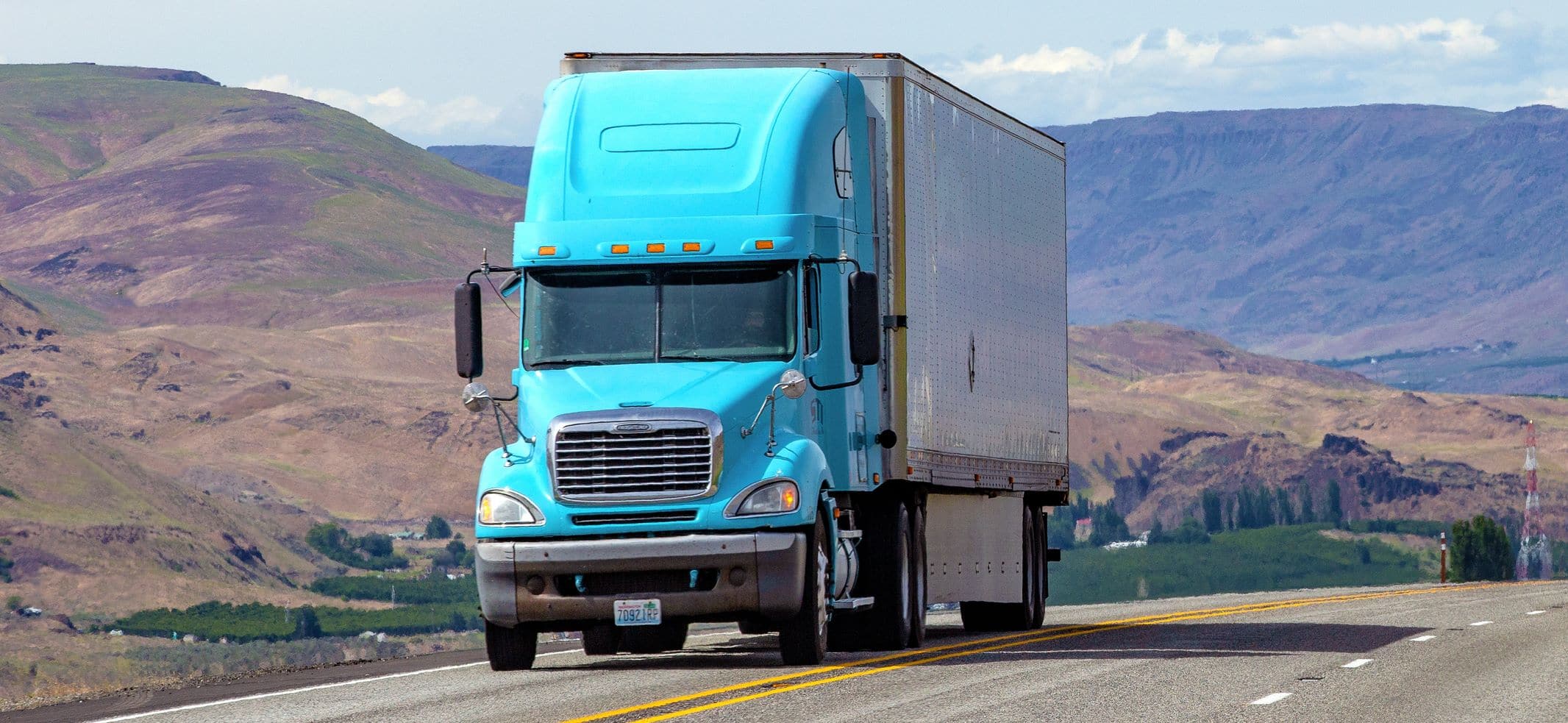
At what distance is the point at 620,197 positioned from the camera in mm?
18188

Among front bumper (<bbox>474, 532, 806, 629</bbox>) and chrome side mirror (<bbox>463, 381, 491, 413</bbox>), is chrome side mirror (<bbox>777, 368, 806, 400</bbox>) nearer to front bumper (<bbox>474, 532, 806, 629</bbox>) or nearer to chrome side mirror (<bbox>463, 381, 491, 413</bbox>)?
front bumper (<bbox>474, 532, 806, 629</bbox>)

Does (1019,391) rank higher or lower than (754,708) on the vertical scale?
higher

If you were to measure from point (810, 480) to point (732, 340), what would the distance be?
4.18ft

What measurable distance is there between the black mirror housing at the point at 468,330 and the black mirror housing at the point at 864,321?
114 inches

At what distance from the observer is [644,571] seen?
56.3 feet

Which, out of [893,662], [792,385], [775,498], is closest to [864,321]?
[792,385]

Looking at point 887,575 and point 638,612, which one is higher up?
point 887,575

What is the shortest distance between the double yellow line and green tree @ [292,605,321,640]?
6258 inches

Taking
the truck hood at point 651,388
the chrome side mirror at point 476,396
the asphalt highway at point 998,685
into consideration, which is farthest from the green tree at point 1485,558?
the chrome side mirror at point 476,396

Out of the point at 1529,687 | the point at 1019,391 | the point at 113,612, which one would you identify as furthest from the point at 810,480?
the point at 113,612

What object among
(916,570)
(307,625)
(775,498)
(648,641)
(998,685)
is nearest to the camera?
(998,685)

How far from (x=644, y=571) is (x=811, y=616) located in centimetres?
154

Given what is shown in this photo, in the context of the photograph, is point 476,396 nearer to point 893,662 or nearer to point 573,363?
point 573,363

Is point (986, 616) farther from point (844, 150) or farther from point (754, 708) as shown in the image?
point (754, 708)
